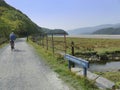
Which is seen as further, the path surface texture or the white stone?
the path surface texture

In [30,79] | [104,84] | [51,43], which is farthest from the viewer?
[51,43]

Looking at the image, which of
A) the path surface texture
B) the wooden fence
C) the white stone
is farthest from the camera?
the wooden fence

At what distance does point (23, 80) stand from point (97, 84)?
3.62 meters

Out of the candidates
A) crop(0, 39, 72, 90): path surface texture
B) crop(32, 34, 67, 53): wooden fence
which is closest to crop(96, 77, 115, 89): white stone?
Answer: crop(0, 39, 72, 90): path surface texture

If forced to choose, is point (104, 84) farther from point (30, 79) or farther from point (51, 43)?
point (51, 43)

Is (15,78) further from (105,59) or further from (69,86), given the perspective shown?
(105,59)

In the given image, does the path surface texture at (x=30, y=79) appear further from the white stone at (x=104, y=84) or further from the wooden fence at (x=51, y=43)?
the wooden fence at (x=51, y=43)

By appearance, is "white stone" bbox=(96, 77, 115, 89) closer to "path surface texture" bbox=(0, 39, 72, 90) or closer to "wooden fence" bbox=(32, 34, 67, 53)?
"path surface texture" bbox=(0, 39, 72, 90)

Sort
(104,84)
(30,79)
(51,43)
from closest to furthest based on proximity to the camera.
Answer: (104,84) → (30,79) → (51,43)

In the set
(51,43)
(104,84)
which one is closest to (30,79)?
(104,84)

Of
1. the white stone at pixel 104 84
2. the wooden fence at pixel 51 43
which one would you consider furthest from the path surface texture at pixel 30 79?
the wooden fence at pixel 51 43

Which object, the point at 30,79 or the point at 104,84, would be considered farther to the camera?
the point at 30,79

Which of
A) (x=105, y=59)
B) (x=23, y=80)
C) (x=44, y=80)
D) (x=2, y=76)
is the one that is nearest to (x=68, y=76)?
(x=44, y=80)

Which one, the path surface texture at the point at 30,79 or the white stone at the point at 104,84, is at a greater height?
Result: the white stone at the point at 104,84
